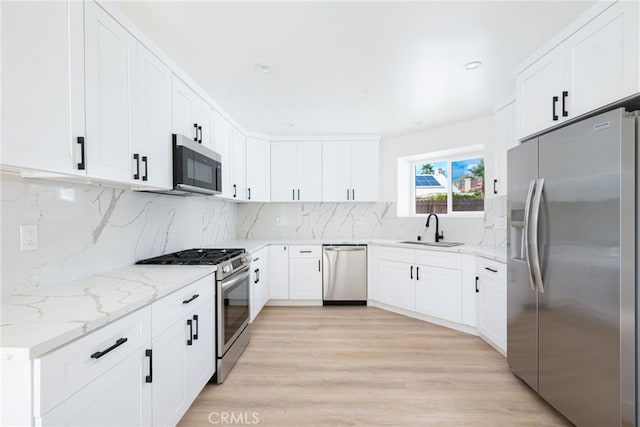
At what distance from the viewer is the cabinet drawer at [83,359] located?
2.94 feet

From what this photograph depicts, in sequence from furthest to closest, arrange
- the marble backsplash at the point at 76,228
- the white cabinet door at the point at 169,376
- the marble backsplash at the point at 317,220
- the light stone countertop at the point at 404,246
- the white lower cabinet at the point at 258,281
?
the marble backsplash at the point at 317,220 → the white lower cabinet at the point at 258,281 → the light stone countertop at the point at 404,246 → the white cabinet door at the point at 169,376 → the marble backsplash at the point at 76,228

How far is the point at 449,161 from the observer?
169 inches

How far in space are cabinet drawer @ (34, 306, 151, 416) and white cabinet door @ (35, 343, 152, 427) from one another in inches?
1.1

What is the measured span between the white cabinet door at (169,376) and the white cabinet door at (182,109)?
A: 1.46 m

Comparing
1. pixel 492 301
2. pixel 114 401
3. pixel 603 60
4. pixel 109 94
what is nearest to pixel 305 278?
pixel 492 301

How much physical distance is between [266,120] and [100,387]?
3196mm

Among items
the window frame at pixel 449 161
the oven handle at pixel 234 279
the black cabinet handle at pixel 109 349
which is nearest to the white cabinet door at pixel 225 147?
the oven handle at pixel 234 279

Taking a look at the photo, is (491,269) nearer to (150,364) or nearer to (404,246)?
(404,246)

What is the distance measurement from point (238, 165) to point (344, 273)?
203cm

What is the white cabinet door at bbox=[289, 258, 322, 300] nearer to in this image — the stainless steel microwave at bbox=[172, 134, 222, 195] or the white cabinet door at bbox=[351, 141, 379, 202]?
the white cabinet door at bbox=[351, 141, 379, 202]

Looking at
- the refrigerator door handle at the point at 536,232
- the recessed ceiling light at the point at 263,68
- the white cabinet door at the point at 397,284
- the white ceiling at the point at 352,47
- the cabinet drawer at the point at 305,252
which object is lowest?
the white cabinet door at the point at 397,284

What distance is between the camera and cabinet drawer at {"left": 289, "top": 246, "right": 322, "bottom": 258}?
4.25 meters

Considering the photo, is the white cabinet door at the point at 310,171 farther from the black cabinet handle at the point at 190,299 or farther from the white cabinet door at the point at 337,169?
the black cabinet handle at the point at 190,299

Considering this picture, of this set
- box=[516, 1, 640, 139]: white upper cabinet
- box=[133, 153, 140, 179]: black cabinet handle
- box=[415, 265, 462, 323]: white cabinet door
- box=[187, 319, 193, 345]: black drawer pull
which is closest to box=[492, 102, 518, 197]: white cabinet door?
box=[516, 1, 640, 139]: white upper cabinet
